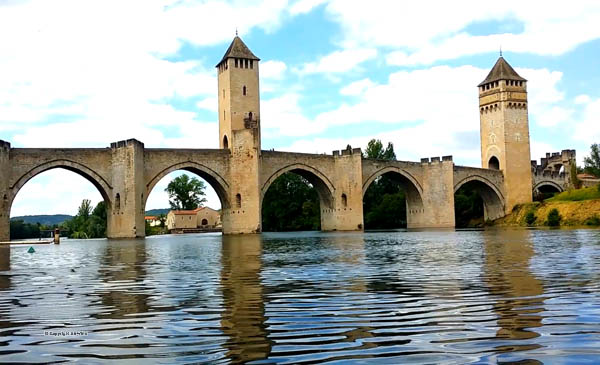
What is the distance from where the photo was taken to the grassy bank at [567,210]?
4931 centimetres

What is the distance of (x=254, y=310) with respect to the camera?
7.17 meters

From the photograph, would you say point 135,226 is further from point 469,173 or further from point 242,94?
point 469,173

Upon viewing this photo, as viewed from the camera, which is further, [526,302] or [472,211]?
[472,211]

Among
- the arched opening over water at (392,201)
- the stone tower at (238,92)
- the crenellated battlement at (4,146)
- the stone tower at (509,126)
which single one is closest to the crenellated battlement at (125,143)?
the crenellated battlement at (4,146)

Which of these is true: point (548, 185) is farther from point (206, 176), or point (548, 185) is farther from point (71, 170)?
point (71, 170)

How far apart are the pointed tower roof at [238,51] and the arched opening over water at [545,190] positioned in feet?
125

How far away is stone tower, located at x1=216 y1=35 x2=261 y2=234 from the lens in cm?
4822

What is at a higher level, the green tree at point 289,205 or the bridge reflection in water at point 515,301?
the green tree at point 289,205

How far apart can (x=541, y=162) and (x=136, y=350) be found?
301 feet

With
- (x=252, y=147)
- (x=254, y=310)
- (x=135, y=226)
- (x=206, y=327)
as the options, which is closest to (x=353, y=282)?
(x=254, y=310)

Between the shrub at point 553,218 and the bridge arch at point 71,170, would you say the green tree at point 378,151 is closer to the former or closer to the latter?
the shrub at point 553,218

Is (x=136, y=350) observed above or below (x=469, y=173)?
below

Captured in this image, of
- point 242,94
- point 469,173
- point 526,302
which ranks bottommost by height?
point 526,302

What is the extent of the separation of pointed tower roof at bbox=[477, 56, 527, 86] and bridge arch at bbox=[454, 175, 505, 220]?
10393 mm
